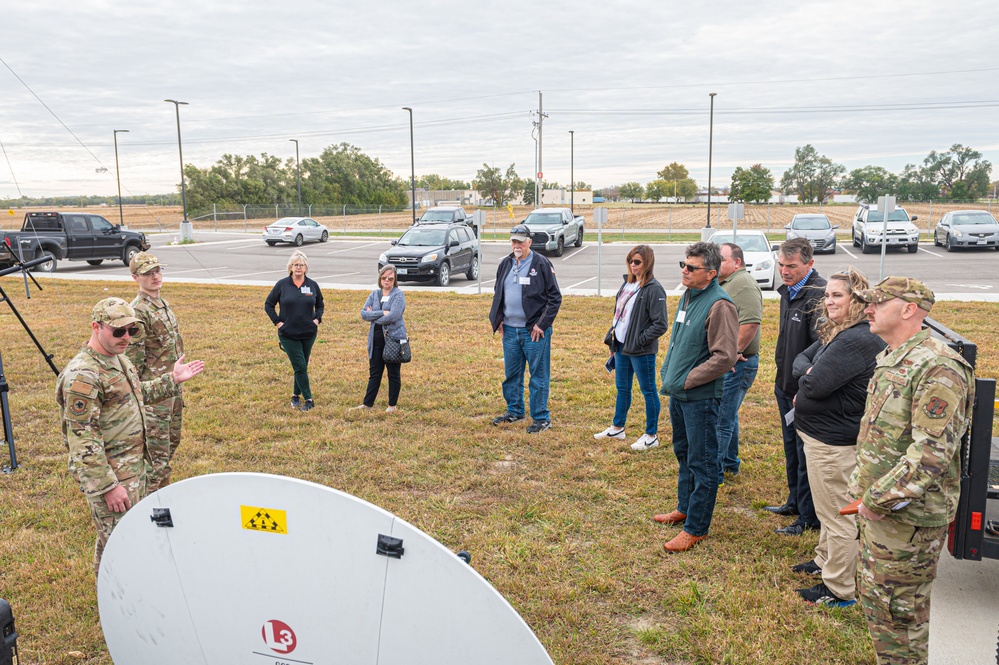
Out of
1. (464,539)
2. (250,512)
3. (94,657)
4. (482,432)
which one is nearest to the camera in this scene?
(250,512)

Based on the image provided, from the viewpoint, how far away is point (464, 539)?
5012 mm

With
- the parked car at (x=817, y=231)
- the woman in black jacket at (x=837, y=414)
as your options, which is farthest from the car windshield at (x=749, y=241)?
the woman in black jacket at (x=837, y=414)

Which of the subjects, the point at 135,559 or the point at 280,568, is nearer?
the point at 280,568

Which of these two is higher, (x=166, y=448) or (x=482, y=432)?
(x=166, y=448)

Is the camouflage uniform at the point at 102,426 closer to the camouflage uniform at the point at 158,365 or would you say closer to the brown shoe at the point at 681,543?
the camouflage uniform at the point at 158,365

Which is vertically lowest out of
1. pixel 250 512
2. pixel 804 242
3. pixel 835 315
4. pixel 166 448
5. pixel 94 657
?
pixel 94 657

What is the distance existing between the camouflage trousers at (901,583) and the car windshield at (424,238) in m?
18.0

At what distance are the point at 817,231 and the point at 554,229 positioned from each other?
10494 millimetres

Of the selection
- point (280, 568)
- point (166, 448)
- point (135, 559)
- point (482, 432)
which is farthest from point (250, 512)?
point (482, 432)

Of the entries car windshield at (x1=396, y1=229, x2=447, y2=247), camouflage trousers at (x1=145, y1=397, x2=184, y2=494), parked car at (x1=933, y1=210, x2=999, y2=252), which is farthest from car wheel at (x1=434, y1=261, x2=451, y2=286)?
parked car at (x1=933, y1=210, x2=999, y2=252)

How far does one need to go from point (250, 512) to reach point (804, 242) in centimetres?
432

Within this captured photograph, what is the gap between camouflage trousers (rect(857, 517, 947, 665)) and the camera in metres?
2.97

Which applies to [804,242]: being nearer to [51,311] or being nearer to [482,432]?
[482,432]

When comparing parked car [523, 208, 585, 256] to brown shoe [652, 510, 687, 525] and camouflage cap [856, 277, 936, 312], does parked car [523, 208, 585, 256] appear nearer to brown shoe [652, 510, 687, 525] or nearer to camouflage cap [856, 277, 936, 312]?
brown shoe [652, 510, 687, 525]
